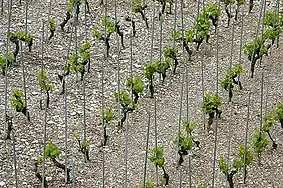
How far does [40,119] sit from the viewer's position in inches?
Answer: 214

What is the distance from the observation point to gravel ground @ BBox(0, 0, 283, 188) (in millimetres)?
4887

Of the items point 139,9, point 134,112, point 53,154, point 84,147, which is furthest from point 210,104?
point 139,9

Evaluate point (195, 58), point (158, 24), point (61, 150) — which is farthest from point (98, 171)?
point (158, 24)

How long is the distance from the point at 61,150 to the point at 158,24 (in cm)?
238

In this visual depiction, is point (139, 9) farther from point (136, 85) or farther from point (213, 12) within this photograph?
point (136, 85)

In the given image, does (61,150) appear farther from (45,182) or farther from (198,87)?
(198,87)

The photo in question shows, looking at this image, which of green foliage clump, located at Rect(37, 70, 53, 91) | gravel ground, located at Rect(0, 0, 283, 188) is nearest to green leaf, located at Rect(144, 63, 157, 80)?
gravel ground, located at Rect(0, 0, 283, 188)

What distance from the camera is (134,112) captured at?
5613 mm

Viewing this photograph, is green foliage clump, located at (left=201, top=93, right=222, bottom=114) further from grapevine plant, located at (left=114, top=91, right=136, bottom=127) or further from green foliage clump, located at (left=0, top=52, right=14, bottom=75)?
green foliage clump, located at (left=0, top=52, right=14, bottom=75)

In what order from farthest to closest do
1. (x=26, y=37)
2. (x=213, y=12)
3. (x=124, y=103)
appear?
1. (x=213, y=12)
2. (x=26, y=37)
3. (x=124, y=103)

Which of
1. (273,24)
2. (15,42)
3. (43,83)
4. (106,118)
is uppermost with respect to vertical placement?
(273,24)

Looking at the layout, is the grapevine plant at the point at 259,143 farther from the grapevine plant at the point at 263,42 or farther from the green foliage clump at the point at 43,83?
the green foliage clump at the point at 43,83

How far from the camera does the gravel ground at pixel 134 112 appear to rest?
16.0ft

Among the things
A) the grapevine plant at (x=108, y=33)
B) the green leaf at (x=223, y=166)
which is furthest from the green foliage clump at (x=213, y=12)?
the green leaf at (x=223, y=166)
